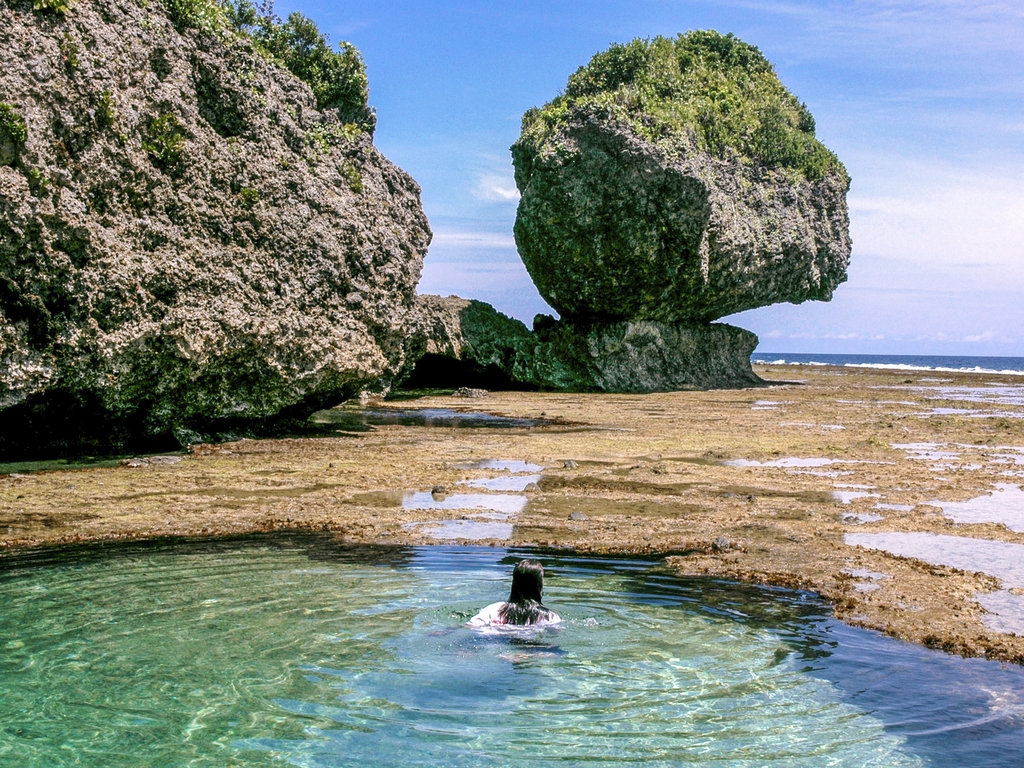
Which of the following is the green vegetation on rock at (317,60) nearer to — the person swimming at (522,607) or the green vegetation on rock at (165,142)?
the green vegetation on rock at (165,142)

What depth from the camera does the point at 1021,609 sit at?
7.85 metres

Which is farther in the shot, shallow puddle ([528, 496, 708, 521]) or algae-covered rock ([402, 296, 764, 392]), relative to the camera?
algae-covered rock ([402, 296, 764, 392])

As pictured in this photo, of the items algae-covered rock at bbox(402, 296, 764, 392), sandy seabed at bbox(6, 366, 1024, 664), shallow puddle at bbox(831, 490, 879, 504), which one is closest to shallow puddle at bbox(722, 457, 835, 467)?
sandy seabed at bbox(6, 366, 1024, 664)

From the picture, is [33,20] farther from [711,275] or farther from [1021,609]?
[711,275]

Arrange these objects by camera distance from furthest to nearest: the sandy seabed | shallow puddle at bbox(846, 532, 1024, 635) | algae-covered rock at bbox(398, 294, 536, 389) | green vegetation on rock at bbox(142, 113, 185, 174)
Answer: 1. algae-covered rock at bbox(398, 294, 536, 389)
2. green vegetation on rock at bbox(142, 113, 185, 174)
3. the sandy seabed
4. shallow puddle at bbox(846, 532, 1024, 635)

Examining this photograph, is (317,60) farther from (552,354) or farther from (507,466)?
(552,354)

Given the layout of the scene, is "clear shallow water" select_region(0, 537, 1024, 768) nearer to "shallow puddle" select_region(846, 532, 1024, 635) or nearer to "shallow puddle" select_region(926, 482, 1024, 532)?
"shallow puddle" select_region(846, 532, 1024, 635)

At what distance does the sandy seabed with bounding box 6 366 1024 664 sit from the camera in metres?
8.91

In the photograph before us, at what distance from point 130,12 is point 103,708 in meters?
14.2

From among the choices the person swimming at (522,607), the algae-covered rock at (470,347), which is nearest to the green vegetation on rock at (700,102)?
the algae-covered rock at (470,347)

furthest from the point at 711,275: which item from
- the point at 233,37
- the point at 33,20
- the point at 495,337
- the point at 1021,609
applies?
the point at 1021,609

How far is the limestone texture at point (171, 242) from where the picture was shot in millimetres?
13953

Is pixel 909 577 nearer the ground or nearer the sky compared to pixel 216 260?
nearer the ground

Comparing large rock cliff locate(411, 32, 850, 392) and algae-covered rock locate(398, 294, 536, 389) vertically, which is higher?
large rock cliff locate(411, 32, 850, 392)
